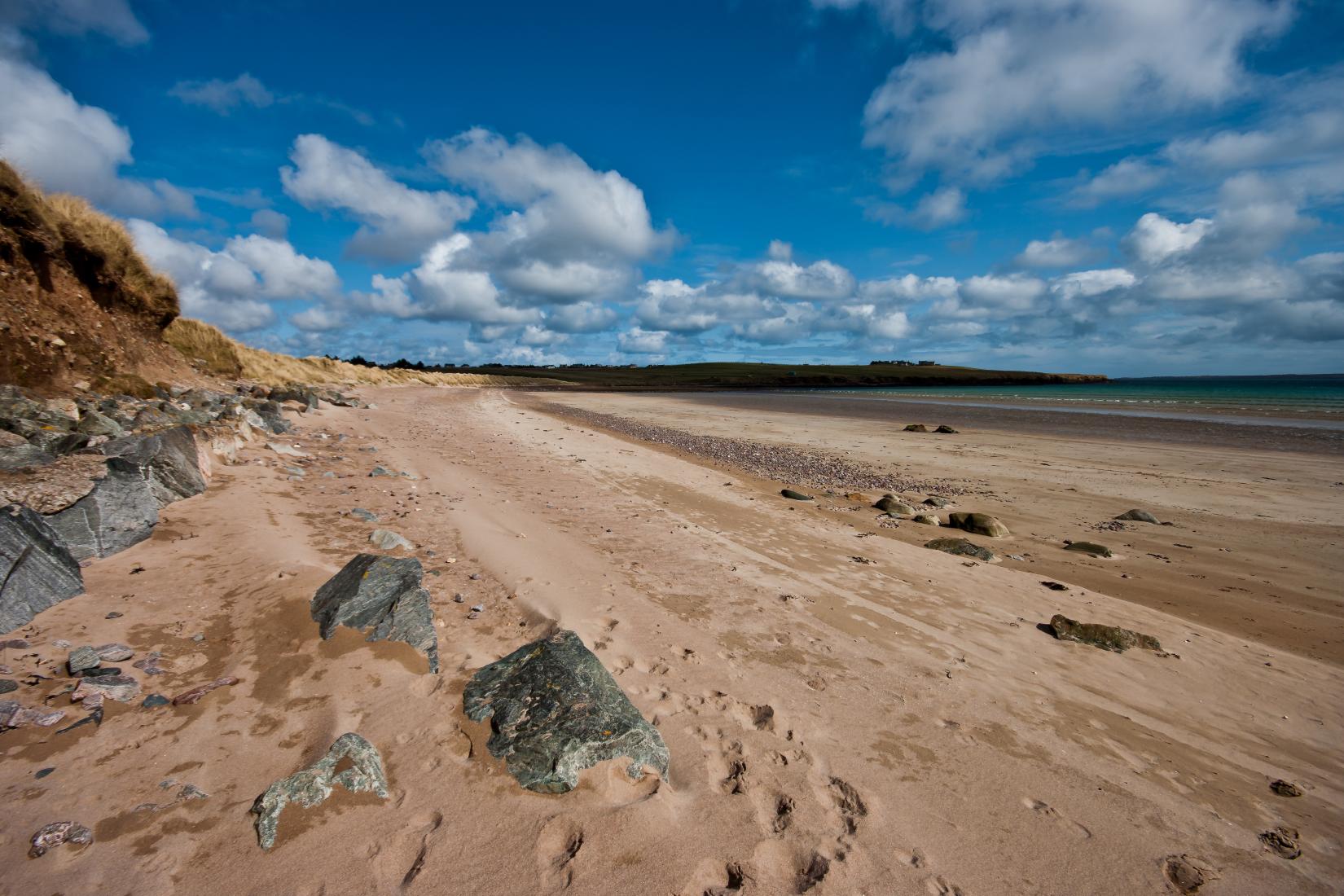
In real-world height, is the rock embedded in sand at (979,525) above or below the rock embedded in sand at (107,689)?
below

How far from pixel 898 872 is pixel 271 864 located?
344cm

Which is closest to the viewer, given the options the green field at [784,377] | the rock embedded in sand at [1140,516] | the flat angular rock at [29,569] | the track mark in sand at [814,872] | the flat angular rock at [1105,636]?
the track mark in sand at [814,872]

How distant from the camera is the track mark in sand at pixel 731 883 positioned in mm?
Answer: 2908

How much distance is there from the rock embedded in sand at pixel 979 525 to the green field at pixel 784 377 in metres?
93.7

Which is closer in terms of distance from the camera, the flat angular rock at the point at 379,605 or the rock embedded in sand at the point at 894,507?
the flat angular rock at the point at 379,605

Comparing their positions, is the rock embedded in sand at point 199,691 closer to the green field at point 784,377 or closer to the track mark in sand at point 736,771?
the track mark in sand at point 736,771

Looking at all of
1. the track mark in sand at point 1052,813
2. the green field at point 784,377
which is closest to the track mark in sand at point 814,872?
the track mark in sand at point 1052,813

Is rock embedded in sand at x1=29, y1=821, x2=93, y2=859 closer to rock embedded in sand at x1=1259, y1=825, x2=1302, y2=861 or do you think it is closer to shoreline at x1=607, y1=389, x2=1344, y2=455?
rock embedded in sand at x1=1259, y1=825, x2=1302, y2=861

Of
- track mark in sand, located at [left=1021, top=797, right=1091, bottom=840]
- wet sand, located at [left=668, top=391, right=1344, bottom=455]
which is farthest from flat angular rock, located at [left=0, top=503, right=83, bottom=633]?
wet sand, located at [left=668, top=391, right=1344, bottom=455]

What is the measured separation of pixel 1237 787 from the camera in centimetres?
409

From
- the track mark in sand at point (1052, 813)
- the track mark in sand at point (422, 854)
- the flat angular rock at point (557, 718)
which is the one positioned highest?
the flat angular rock at point (557, 718)

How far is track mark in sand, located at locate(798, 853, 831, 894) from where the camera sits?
300 cm

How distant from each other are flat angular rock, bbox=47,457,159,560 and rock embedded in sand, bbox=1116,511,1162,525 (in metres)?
16.9

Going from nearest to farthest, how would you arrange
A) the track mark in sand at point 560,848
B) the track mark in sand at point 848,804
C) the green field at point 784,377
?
1. the track mark in sand at point 560,848
2. the track mark in sand at point 848,804
3. the green field at point 784,377
